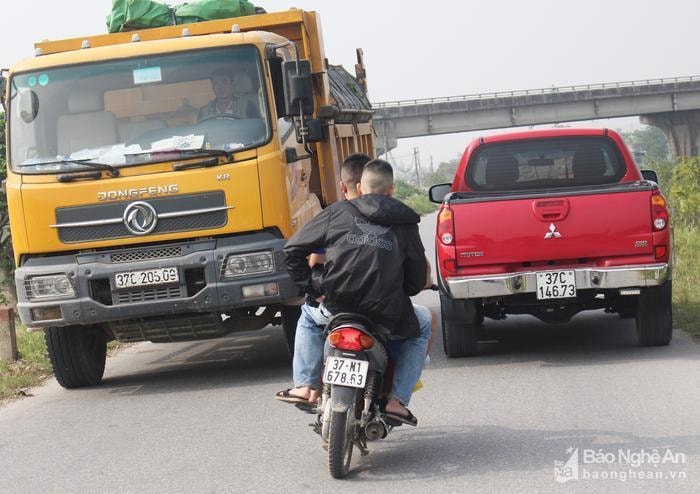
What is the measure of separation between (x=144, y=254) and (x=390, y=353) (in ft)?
12.2

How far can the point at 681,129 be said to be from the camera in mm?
77812

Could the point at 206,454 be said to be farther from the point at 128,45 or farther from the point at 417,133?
the point at 417,133

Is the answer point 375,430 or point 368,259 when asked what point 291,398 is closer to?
point 375,430

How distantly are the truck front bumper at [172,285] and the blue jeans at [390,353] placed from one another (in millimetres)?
3014

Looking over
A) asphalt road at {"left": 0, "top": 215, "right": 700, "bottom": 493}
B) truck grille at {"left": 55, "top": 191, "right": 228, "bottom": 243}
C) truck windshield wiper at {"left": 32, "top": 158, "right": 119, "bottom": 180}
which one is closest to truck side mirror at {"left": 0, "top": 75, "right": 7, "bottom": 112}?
truck windshield wiper at {"left": 32, "top": 158, "right": 119, "bottom": 180}

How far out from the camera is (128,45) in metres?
10.3

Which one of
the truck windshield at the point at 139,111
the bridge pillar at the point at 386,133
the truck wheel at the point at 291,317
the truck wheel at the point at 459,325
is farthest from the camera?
the bridge pillar at the point at 386,133

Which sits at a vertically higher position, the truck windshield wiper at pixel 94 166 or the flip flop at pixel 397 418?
the truck windshield wiper at pixel 94 166

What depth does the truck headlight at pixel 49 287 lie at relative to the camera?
391 inches

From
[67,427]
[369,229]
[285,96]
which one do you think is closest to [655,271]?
[285,96]

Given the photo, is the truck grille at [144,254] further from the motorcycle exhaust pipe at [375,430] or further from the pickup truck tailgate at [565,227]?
the motorcycle exhaust pipe at [375,430]

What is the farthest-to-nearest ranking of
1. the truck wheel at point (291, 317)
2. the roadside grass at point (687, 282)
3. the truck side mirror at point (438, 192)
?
the roadside grass at point (687, 282), the truck side mirror at point (438, 192), the truck wheel at point (291, 317)

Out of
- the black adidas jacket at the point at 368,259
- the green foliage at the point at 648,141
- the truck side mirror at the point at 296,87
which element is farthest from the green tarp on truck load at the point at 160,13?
the green foliage at the point at 648,141

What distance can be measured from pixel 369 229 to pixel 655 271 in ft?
13.0
